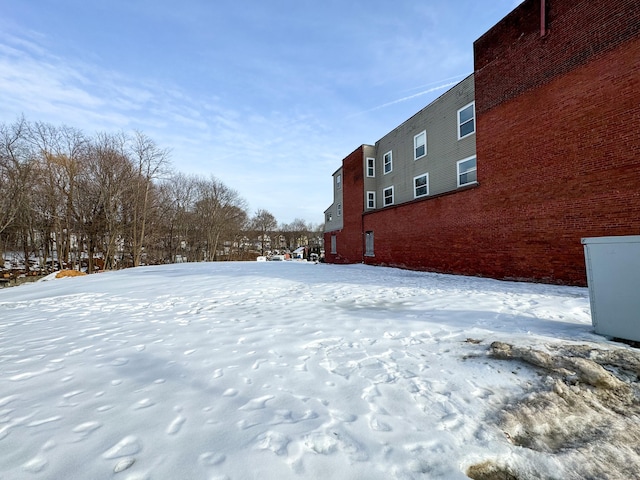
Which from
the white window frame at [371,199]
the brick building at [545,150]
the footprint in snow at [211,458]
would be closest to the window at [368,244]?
the white window frame at [371,199]

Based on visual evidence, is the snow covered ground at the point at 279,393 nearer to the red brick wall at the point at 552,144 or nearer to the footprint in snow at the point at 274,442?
→ the footprint in snow at the point at 274,442

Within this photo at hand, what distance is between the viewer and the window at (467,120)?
524 inches

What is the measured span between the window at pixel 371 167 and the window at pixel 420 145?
14.7 ft

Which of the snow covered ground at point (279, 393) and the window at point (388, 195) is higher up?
the window at point (388, 195)

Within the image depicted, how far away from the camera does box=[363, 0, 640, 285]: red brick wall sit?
7.52 m

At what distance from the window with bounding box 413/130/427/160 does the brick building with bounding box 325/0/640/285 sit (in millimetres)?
2477

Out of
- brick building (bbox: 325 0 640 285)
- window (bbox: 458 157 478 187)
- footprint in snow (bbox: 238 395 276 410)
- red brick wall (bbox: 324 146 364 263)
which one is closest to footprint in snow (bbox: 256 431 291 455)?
footprint in snow (bbox: 238 395 276 410)

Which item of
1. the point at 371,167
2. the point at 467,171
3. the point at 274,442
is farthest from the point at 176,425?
the point at 371,167

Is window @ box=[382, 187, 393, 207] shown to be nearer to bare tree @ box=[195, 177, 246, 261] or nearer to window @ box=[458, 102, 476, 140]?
window @ box=[458, 102, 476, 140]

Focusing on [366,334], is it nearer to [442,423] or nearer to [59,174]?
[442,423]

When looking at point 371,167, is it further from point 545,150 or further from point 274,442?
point 274,442

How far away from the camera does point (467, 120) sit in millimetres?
13680

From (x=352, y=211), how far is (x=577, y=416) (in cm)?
2030

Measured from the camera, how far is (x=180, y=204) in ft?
129
